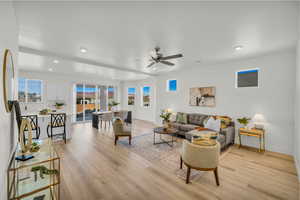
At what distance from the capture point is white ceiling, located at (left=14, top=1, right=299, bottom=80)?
6.00ft

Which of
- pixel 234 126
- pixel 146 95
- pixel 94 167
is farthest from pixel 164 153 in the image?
pixel 146 95

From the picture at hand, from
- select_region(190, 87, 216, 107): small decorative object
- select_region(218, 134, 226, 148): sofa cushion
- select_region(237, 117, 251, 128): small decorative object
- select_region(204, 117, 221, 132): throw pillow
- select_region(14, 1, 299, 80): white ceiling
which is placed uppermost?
select_region(14, 1, 299, 80): white ceiling

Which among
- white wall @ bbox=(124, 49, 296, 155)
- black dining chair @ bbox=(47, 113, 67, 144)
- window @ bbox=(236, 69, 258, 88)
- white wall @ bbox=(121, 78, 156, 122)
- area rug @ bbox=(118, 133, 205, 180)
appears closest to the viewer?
area rug @ bbox=(118, 133, 205, 180)

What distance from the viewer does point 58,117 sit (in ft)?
14.1

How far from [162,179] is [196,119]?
3216 mm

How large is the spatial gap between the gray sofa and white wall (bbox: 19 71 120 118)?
6204mm

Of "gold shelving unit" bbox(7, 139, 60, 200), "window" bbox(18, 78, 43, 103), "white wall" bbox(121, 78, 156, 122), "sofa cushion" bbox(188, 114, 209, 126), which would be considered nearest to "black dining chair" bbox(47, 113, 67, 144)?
"gold shelving unit" bbox(7, 139, 60, 200)

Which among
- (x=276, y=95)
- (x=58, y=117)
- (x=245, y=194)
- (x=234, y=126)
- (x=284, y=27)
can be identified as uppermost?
(x=284, y=27)

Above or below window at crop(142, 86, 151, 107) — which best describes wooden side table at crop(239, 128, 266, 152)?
below

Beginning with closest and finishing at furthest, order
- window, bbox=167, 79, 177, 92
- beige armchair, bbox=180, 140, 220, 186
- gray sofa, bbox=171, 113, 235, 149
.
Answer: beige armchair, bbox=180, 140, 220, 186 → gray sofa, bbox=171, 113, 235, 149 → window, bbox=167, 79, 177, 92

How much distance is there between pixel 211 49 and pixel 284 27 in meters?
1.36

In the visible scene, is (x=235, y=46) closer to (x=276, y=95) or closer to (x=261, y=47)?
(x=261, y=47)

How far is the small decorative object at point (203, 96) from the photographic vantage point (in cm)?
490

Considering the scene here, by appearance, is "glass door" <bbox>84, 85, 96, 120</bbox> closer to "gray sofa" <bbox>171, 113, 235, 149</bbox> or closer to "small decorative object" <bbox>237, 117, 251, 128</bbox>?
"gray sofa" <bbox>171, 113, 235, 149</bbox>
